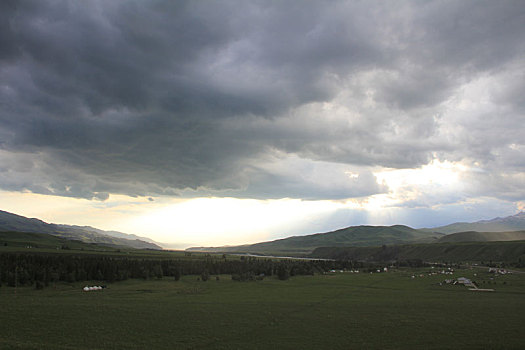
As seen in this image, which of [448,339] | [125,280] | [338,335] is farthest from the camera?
→ [125,280]

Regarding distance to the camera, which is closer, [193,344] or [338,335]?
[193,344]

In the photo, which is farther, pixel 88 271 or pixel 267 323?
pixel 88 271

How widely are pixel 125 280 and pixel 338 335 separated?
8427 cm

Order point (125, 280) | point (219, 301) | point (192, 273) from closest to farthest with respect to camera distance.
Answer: point (219, 301), point (125, 280), point (192, 273)

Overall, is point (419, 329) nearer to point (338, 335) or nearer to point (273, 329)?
point (338, 335)

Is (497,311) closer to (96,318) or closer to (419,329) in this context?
(419,329)

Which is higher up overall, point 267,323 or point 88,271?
point 267,323

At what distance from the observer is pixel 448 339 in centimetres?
3112

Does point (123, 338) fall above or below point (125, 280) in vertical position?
above

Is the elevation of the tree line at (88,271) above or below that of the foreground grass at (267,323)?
below

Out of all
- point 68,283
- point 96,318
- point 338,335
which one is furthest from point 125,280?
point 338,335

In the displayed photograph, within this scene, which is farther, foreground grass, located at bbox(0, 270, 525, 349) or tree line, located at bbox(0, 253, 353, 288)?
tree line, located at bbox(0, 253, 353, 288)

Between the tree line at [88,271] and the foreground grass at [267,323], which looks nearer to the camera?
the foreground grass at [267,323]

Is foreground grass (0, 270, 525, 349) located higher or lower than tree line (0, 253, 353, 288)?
higher
